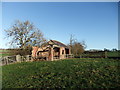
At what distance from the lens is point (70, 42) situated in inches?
1861

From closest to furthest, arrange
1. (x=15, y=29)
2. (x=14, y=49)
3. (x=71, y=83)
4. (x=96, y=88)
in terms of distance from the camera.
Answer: (x=96, y=88)
(x=71, y=83)
(x=14, y=49)
(x=15, y=29)

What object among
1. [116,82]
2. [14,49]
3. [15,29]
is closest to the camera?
[116,82]

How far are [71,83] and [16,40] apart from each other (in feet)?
84.0

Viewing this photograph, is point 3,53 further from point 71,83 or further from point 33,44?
point 71,83

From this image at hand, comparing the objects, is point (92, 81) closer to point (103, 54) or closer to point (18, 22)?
point (103, 54)

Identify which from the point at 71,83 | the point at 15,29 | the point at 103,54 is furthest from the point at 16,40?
the point at 71,83

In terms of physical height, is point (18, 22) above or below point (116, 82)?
above

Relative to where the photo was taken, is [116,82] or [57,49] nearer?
[116,82]

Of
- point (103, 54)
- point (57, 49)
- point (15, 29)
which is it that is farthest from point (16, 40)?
point (103, 54)

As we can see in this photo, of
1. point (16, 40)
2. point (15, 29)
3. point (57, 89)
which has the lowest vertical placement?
point (57, 89)

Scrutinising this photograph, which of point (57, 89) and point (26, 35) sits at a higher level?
point (26, 35)

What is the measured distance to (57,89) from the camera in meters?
5.65

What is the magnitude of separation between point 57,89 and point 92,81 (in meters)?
1.70

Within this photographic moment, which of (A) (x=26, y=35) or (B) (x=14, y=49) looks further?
(A) (x=26, y=35)
